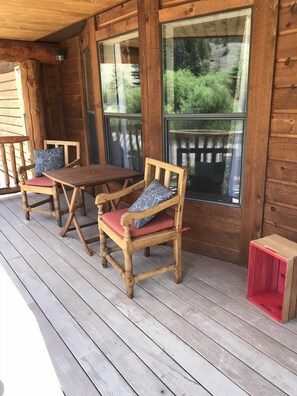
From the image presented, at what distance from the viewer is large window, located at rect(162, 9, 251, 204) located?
2.39 m

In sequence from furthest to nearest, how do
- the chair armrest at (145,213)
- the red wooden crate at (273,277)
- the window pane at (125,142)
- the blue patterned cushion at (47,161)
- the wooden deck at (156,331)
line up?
the blue patterned cushion at (47,161) → the window pane at (125,142) → the chair armrest at (145,213) → the red wooden crate at (273,277) → the wooden deck at (156,331)

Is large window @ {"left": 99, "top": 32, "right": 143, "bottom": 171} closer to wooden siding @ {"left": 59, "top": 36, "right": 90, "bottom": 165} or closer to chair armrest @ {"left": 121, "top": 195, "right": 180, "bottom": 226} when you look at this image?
wooden siding @ {"left": 59, "top": 36, "right": 90, "bottom": 165}

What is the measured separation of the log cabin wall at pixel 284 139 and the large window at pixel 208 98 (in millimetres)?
264

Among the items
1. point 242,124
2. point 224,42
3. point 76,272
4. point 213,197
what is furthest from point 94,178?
point 224,42

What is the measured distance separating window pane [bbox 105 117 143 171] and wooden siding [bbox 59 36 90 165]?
876mm

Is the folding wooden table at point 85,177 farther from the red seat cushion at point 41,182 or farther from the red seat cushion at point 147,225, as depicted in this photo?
the red seat cushion at point 147,225

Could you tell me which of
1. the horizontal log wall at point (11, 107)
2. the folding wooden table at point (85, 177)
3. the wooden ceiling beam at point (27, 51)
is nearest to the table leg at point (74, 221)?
the folding wooden table at point (85, 177)

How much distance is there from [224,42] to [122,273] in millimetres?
1847

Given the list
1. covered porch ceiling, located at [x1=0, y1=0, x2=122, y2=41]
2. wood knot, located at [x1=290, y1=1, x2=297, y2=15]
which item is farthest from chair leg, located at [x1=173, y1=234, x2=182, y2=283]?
covered porch ceiling, located at [x1=0, y1=0, x2=122, y2=41]

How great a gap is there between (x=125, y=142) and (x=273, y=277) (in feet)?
6.74

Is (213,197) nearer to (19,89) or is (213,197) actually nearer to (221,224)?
(221,224)

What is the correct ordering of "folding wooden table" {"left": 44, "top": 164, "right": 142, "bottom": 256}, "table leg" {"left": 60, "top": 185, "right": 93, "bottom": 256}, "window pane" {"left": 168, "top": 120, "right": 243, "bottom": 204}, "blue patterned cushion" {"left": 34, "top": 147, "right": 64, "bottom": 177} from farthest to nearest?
"blue patterned cushion" {"left": 34, "top": 147, "right": 64, "bottom": 177}, "table leg" {"left": 60, "top": 185, "right": 93, "bottom": 256}, "folding wooden table" {"left": 44, "top": 164, "right": 142, "bottom": 256}, "window pane" {"left": 168, "top": 120, "right": 243, "bottom": 204}

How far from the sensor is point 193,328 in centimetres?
198

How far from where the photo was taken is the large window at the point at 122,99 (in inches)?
125
